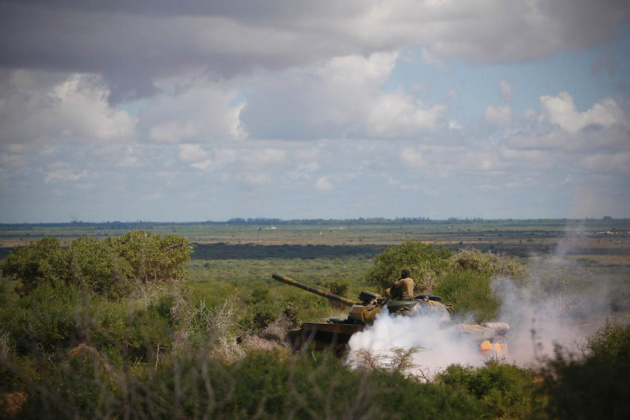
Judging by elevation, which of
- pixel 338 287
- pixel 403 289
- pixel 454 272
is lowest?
pixel 338 287

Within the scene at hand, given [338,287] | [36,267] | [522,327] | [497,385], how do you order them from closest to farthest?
[497,385], [522,327], [36,267], [338,287]

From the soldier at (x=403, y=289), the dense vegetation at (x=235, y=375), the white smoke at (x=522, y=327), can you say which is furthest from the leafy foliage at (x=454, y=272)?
the soldier at (x=403, y=289)

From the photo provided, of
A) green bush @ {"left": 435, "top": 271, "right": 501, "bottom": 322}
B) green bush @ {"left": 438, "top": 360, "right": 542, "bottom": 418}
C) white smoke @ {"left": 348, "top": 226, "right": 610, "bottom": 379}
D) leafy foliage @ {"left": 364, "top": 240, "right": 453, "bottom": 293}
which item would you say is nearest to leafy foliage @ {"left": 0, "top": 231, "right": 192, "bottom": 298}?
green bush @ {"left": 435, "top": 271, "right": 501, "bottom": 322}

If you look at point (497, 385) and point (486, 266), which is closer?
point (497, 385)

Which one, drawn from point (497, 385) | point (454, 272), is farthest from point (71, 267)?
point (497, 385)

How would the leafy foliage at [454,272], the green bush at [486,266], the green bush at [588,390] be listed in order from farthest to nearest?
the green bush at [486,266] < the leafy foliage at [454,272] < the green bush at [588,390]

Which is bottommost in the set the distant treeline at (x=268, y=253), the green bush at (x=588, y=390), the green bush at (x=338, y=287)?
the distant treeline at (x=268, y=253)

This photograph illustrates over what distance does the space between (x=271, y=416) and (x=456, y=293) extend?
17171 millimetres

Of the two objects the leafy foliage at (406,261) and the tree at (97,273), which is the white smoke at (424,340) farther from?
the leafy foliage at (406,261)

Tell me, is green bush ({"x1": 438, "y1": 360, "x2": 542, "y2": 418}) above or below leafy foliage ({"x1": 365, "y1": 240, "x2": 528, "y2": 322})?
below

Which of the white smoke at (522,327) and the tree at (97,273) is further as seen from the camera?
the tree at (97,273)

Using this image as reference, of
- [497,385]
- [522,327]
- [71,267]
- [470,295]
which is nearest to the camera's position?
[497,385]

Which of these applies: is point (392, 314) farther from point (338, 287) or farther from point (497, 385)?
point (338, 287)

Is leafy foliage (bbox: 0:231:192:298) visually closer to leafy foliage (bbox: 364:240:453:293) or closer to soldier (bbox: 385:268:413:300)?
leafy foliage (bbox: 364:240:453:293)
